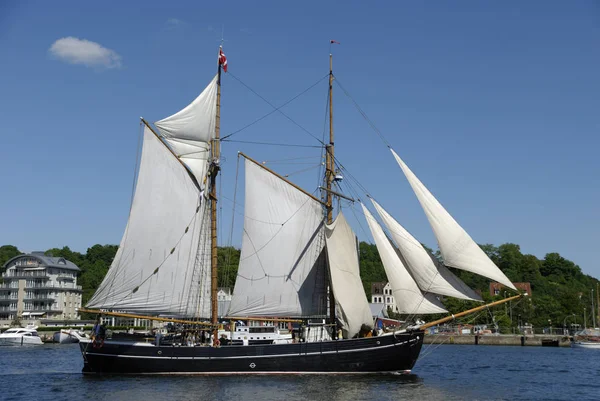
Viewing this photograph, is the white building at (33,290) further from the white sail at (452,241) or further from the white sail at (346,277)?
the white sail at (452,241)

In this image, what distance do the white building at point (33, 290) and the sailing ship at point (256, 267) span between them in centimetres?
10392

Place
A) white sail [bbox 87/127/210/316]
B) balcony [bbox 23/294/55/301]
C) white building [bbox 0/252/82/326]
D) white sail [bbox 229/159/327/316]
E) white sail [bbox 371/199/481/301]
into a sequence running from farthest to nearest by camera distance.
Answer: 1. white building [bbox 0/252/82/326]
2. balcony [bbox 23/294/55/301]
3. white sail [bbox 229/159/327/316]
4. white sail [bbox 87/127/210/316]
5. white sail [bbox 371/199/481/301]

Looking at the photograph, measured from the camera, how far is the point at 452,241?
1800 inches

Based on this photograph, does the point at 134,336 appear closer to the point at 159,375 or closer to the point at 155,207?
the point at 159,375

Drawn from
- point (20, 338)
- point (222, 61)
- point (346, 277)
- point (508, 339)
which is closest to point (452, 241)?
point (346, 277)

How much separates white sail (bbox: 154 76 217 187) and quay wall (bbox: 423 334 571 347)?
65.2 m

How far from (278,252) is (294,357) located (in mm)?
8458

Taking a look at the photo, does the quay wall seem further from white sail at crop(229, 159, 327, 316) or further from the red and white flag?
the red and white flag

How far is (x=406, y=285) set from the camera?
48438 millimetres

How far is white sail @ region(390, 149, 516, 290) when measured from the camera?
44.7 meters

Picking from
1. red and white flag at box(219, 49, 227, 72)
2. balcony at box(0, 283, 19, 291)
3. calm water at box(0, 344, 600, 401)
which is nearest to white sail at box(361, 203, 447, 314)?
calm water at box(0, 344, 600, 401)

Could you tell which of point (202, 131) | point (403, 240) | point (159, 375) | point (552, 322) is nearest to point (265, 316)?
point (159, 375)

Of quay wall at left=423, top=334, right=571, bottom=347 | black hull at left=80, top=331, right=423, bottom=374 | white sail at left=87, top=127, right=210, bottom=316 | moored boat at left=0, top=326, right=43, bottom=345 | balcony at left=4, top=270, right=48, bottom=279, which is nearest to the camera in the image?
black hull at left=80, top=331, right=423, bottom=374

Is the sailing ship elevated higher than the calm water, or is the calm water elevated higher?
the sailing ship
